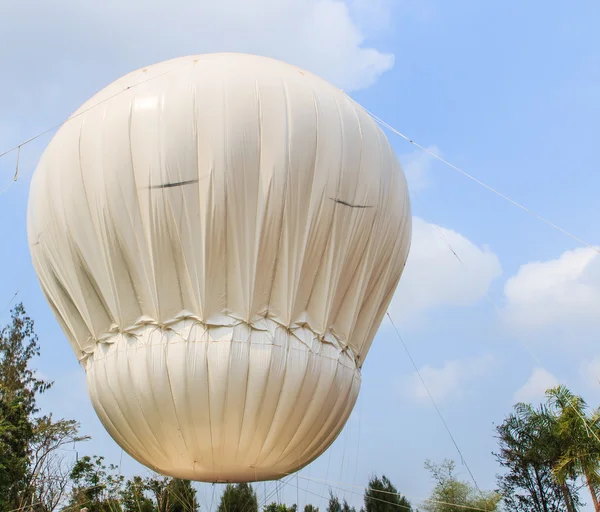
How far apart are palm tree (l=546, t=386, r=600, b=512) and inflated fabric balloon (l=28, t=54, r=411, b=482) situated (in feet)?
36.5

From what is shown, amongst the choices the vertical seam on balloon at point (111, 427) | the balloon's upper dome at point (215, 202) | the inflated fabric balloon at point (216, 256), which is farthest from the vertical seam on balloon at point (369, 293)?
the vertical seam on balloon at point (111, 427)

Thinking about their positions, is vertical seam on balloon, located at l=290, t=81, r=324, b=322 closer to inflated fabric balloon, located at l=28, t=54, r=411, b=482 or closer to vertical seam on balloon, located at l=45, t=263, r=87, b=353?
inflated fabric balloon, located at l=28, t=54, r=411, b=482

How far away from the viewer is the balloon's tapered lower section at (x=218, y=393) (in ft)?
34.6

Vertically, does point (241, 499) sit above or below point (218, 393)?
above

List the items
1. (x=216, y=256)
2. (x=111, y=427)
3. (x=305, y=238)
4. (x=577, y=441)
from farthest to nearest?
(x=577, y=441) → (x=111, y=427) → (x=305, y=238) → (x=216, y=256)

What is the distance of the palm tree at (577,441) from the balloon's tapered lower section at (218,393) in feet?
36.1

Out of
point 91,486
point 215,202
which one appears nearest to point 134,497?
point 91,486

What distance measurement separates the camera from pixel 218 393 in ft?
34.4

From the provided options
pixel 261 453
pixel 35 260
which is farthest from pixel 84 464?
pixel 261 453

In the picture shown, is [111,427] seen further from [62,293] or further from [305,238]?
[305,238]

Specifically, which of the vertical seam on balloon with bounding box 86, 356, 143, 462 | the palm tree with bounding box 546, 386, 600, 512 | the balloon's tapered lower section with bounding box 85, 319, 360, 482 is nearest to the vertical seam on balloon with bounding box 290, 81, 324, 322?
the balloon's tapered lower section with bounding box 85, 319, 360, 482

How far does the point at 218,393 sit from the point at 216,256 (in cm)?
212

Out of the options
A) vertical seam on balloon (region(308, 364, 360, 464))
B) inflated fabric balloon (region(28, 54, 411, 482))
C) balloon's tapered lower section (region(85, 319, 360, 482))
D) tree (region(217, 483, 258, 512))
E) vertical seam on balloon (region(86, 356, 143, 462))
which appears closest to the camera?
balloon's tapered lower section (region(85, 319, 360, 482))

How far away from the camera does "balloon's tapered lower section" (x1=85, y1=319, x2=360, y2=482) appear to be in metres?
10.6
